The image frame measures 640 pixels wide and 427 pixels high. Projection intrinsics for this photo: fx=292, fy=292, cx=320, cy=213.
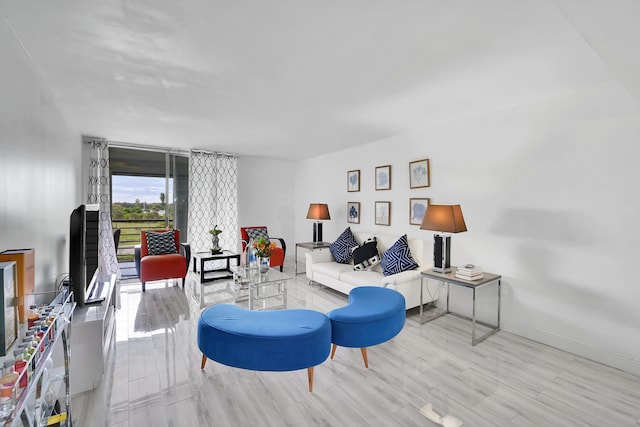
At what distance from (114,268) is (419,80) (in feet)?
17.4

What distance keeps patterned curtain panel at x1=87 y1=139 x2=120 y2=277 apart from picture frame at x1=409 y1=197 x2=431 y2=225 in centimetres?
482

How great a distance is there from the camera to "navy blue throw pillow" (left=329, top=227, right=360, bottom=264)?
14.8 ft

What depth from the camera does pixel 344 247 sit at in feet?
15.0

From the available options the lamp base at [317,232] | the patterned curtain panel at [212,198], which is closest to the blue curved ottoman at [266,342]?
the lamp base at [317,232]

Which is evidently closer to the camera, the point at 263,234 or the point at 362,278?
the point at 362,278

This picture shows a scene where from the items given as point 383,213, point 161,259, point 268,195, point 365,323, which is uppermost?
point 268,195

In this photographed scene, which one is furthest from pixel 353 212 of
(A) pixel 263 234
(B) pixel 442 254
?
(B) pixel 442 254

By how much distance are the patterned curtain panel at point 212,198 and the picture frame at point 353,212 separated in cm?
248

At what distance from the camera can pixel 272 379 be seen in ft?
7.36

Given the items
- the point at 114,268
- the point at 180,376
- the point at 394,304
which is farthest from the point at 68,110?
the point at 394,304

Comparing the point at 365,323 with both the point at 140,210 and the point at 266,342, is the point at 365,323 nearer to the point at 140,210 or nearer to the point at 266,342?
the point at 266,342

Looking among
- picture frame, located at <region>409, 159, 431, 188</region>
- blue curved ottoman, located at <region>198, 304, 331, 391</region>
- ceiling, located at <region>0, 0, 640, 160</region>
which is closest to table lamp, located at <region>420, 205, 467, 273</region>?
picture frame, located at <region>409, 159, 431, 188</region>

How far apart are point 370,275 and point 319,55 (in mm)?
2686

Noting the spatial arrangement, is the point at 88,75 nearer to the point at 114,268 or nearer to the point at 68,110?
the point at 68,110
